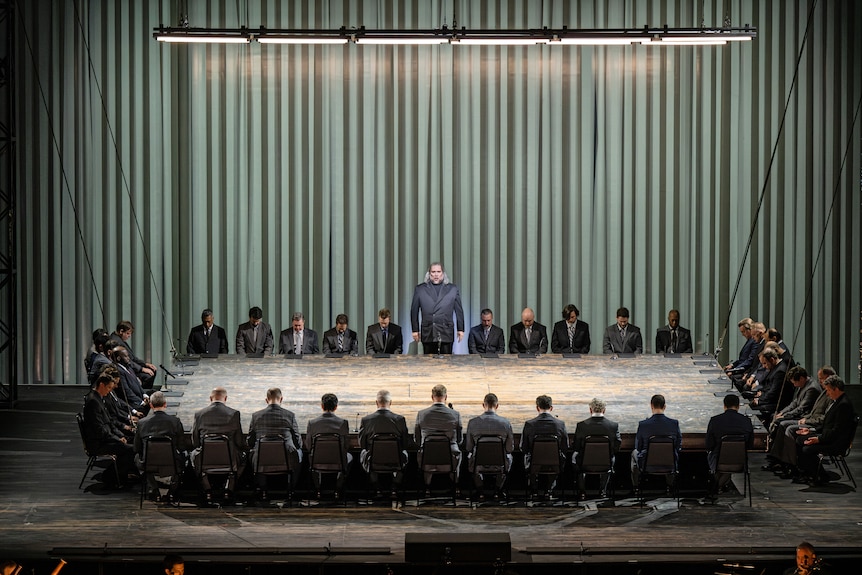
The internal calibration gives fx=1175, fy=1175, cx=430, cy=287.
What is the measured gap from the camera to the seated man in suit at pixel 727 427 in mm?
8797

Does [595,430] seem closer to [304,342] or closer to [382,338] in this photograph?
[382,338]

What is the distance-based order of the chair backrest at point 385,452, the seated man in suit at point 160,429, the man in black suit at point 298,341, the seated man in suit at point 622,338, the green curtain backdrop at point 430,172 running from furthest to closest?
the green curtain backdrop at point 430,172 < the man in black suit at point 298,341 < the seated man in suit at point 622,338 < the seated man in suit at point 160,429 < the chair backrest at point 385,452

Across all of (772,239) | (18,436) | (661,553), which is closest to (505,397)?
(661,553)

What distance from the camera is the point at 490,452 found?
343 inches

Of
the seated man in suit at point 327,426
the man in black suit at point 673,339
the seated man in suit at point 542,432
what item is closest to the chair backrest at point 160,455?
the seated man in suit at point 327,426

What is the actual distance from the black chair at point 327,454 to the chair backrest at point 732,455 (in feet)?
9.22

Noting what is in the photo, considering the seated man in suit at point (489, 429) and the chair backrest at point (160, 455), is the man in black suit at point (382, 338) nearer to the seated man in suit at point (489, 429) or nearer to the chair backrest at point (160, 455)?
the seated man in suit at point (489, 429)

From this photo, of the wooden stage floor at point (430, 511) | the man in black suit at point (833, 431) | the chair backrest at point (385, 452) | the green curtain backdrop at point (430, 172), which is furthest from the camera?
the green curtain backdrop at point (430, 172)

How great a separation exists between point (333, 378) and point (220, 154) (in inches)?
189

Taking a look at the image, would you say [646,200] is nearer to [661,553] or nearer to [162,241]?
[162,241]

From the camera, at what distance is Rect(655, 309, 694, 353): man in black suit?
40.9 feet

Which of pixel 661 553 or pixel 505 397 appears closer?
pixel 661 553

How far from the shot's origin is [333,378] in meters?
10.7

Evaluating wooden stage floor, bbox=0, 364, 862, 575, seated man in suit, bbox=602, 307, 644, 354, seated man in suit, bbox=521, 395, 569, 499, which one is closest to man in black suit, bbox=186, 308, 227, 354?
wooden stage floor, bbox=0, 364, 862, 575
